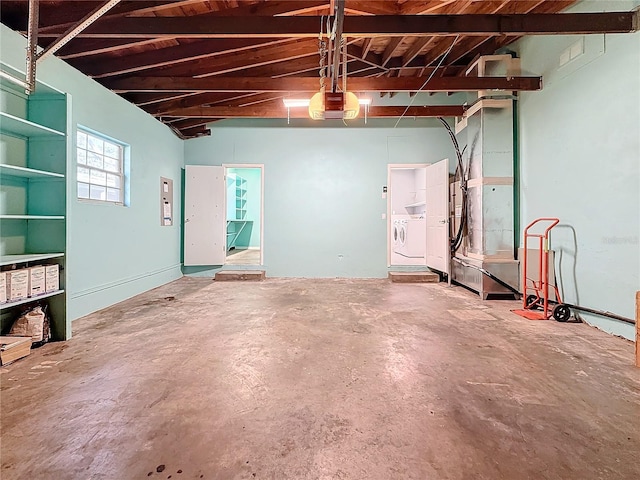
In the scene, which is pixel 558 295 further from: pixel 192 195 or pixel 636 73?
pixel 192 195

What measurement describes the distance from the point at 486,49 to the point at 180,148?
596cm

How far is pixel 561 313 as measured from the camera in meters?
3.54

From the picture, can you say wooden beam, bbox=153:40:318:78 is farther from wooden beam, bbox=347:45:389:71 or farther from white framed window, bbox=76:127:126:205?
white framed window, bbox=76:127:126:205

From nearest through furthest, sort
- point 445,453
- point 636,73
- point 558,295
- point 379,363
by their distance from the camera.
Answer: point 445,453
point 379,363
point 636,73
point 558,295

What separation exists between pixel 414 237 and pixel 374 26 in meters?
4.30

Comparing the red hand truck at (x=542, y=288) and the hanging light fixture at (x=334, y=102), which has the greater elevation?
the hanging light fixture at (x=334, y=102)

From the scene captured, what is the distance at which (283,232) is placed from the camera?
650 centimetres

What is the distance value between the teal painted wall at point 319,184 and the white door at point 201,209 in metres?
0.33

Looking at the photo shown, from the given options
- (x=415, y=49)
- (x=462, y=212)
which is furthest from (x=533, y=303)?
(x=415, y=49)

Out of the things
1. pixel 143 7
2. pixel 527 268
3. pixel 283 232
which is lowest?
pixel 527 268

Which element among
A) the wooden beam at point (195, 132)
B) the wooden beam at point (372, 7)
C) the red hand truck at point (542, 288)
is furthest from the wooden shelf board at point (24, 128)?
the red hand truck at point (542, 288)

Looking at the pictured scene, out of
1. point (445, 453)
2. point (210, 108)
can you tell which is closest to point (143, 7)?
point (210, 108)

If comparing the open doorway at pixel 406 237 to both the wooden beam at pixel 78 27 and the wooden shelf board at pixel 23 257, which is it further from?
the wooden shelf board at pixel 23 257

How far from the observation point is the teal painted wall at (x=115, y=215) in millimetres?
3330
